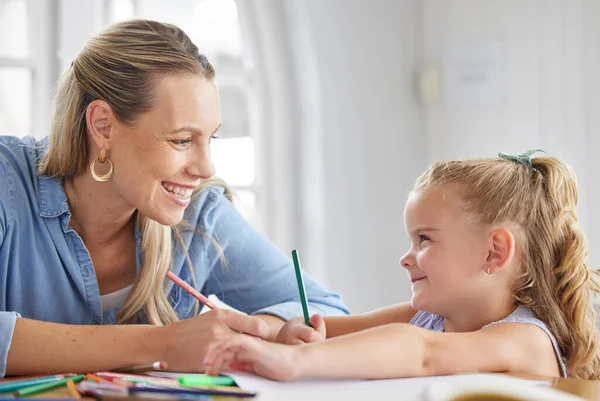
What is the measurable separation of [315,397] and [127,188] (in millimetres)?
766

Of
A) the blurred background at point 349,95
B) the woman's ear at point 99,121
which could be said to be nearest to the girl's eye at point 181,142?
the woman's ear at point 99,121

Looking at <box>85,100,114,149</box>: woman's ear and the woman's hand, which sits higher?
<box>85,100,114,149</box>: woman's ear

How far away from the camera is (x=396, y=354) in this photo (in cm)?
111

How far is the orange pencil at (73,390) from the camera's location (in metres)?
0.93

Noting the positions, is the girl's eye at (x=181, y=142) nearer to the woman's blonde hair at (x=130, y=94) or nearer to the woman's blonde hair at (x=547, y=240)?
the woman's blonde hair at (x=130, y=94)

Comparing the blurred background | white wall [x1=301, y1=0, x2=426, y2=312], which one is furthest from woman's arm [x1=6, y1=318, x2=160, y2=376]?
white wall [x1=301, y1=0, x2=426, y2=312]

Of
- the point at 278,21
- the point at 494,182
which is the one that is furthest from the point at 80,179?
the point at 278,21

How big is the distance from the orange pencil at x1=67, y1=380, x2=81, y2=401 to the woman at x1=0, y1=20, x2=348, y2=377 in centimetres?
50

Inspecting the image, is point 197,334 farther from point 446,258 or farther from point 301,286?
point 446,258

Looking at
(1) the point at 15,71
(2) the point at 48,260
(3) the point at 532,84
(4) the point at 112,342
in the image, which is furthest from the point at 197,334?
(3) the point at 532,84

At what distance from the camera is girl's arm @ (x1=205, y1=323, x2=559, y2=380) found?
1031 millimetres

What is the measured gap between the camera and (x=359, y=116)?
10.1ft

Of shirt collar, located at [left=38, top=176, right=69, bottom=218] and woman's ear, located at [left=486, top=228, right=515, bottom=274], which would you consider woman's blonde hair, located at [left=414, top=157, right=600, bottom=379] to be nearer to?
woman's ear, located at [left=486, top=228, right=515, bottom=274]

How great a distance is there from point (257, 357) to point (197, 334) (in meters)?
0.25
